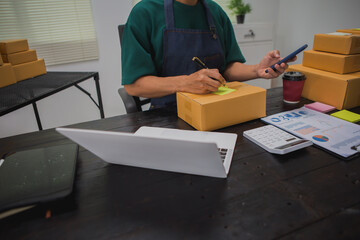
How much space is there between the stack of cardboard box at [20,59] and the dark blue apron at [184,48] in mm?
1061

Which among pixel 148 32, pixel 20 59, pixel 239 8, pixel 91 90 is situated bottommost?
pixel 91 90

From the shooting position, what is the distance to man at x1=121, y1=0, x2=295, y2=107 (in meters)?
1.11

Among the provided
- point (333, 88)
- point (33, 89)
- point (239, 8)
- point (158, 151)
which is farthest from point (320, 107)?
point (239, 8)

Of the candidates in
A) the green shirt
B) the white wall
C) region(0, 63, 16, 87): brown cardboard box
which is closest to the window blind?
the white wall

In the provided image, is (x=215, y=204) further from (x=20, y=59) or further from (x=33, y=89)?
(x=20, y=59)

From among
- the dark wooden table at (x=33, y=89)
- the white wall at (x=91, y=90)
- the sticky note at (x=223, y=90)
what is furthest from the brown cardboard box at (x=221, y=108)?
the white wall at (x=91, y=90)

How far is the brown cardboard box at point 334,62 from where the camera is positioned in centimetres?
101

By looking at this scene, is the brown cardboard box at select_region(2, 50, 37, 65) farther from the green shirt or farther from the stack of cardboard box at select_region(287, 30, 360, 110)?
the stack of cardboard box at select_region(287, 30, 360, 110)

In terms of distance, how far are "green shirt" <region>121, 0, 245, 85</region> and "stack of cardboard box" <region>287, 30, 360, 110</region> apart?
555 mm

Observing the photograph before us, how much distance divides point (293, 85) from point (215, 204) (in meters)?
Answer: 0.71

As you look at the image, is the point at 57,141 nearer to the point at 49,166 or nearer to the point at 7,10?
the point at 49,166

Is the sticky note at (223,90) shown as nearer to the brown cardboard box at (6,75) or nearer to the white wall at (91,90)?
the brown cardboard box at (6,75)

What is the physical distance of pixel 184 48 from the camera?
121 cm

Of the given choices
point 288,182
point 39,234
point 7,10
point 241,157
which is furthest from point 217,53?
point 7,10
